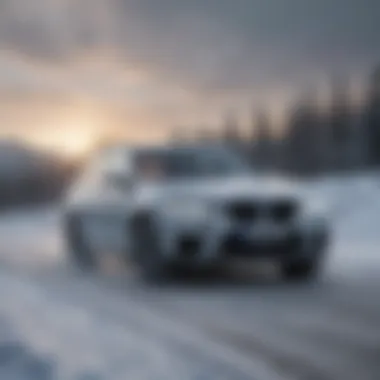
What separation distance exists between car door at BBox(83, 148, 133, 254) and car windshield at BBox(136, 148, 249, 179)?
5.3 inches

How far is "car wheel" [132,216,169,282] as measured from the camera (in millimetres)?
6008

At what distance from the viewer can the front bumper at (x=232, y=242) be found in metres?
5.81

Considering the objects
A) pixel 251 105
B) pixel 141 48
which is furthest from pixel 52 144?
pixel 251 105

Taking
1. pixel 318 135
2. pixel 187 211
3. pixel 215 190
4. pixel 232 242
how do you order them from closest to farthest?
pixel 318 135 < pixel 232 242 < pixel 187 211 < pixel 215 190

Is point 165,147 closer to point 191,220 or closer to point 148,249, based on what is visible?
point 191,220

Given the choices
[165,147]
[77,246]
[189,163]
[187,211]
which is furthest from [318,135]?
[77,246]

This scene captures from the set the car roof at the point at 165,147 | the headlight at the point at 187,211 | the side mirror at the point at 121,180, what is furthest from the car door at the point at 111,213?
the car roof at the point at 165,147

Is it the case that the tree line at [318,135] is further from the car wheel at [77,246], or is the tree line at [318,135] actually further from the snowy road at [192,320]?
the car wheel at [77,246]

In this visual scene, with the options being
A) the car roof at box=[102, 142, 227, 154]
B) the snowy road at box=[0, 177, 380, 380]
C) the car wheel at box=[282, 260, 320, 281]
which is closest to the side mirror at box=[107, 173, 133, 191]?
the snowy road at box=[0, 177, 380, 380]

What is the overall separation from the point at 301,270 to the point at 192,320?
1.33 meters

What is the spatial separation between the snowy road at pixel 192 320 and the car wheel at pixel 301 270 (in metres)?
0.11

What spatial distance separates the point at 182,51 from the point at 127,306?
1403 mm

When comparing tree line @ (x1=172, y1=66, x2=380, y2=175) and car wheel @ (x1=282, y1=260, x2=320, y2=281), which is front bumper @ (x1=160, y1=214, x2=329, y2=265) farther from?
tree line @ (x1=172, y1=66, x2=380, y2=175)

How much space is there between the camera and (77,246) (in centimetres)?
610
